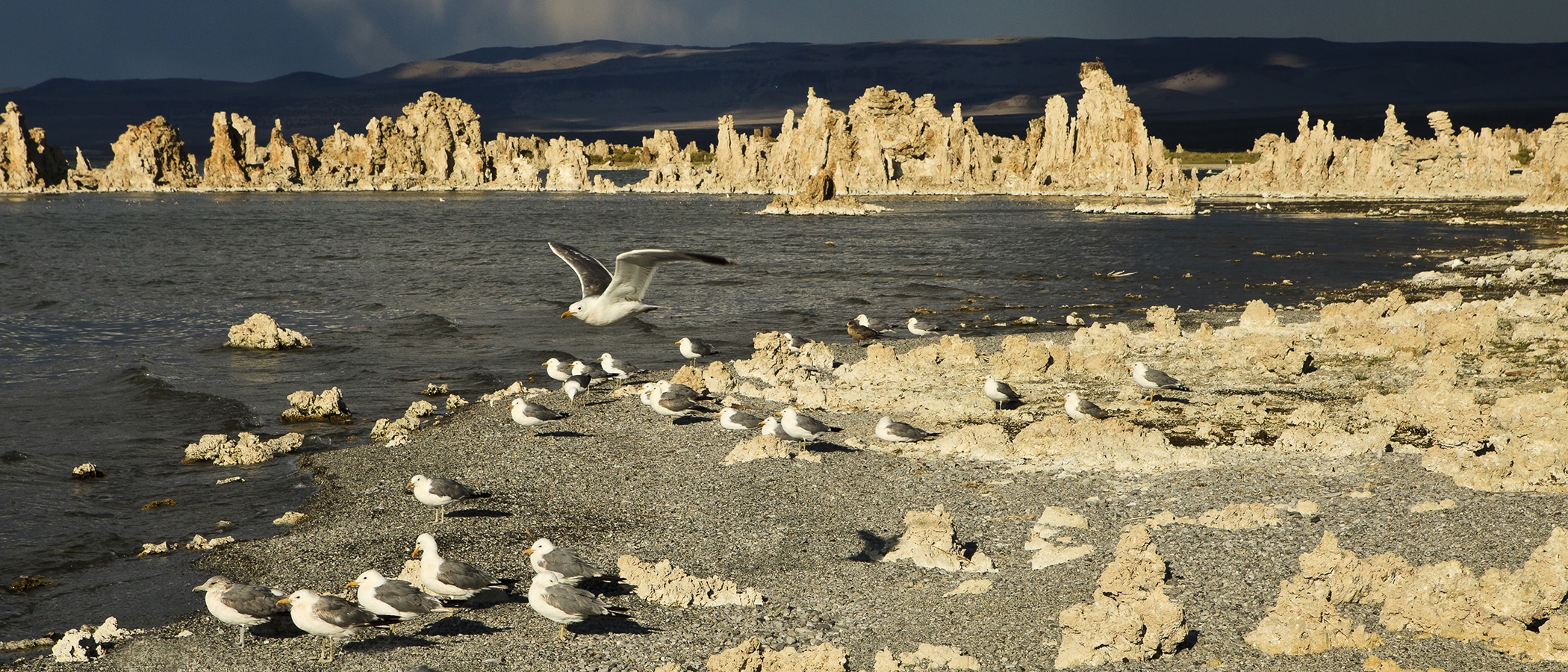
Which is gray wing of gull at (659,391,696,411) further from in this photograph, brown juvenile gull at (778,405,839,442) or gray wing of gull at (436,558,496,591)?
gray wing of gull at (436,558,496,591)

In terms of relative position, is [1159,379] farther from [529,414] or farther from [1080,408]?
[529,414]

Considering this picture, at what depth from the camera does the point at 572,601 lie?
29.7 feet

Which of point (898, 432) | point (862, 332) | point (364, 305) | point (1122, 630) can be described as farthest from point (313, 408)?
point (364, 305)

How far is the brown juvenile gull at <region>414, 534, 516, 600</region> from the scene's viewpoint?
9.77m

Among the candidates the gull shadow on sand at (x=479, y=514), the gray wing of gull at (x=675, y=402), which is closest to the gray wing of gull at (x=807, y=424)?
the gray wing of gull at (x=675, y=402)

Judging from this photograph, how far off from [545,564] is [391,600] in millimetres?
1386

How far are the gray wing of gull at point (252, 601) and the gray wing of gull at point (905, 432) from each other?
7.96 metres

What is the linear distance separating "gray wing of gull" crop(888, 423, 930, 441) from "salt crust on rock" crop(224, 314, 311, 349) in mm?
20251

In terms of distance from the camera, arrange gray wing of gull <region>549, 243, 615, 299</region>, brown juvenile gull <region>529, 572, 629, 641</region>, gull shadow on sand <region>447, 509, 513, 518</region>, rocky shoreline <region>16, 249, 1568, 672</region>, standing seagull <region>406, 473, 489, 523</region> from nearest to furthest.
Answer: rocky shoreline <region>16, 249, 1568, 672</region>
brown juvenile gull <region>529, 572, 629, 641</region>
standing seagull <region>406, 473, 489, 523</region>
gull shadow on sand <region>447, 509, 513, 518</region>
gray wing of gull <region>549, 243, 615, 299</region>

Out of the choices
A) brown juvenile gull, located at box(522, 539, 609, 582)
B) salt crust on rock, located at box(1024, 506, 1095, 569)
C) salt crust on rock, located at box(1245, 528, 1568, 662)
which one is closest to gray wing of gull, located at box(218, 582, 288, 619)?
brown juvenile gull, located at box(522, 539, 609, 582)

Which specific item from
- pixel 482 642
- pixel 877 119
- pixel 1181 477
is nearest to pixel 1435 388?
pixel 1181 477

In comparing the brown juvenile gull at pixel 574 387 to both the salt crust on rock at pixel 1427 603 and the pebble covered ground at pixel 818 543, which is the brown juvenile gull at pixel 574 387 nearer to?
the pebble covered ground at pixel 818 543

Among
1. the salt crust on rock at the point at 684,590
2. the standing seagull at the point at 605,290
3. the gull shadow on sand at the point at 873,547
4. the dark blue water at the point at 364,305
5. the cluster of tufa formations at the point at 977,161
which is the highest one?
the cluster of tufa formations at the point at 977,161

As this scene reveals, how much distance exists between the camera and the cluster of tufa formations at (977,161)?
122m
